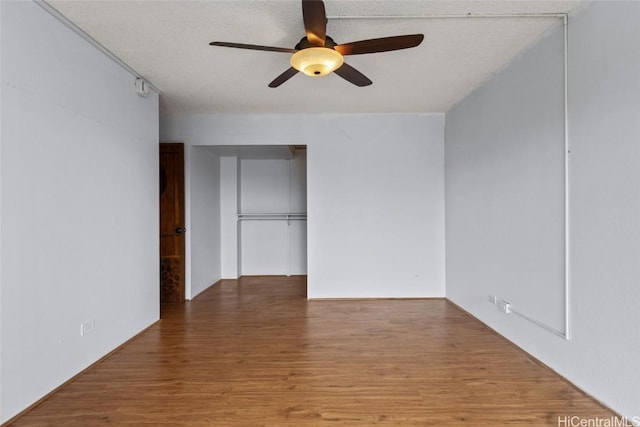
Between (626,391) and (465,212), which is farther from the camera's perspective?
(465,212)

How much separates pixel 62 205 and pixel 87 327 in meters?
0.94

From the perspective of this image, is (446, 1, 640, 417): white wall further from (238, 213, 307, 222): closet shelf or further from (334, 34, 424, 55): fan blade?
(238, 213, 307, 222): closet shelf

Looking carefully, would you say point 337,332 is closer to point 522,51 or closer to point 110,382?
point 110,382

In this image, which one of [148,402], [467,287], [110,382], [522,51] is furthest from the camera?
[467,287]

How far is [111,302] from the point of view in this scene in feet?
8.63

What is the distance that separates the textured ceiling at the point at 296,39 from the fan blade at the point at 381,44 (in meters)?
0.24

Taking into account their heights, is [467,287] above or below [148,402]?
above

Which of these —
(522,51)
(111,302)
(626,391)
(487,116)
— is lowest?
(626,391)

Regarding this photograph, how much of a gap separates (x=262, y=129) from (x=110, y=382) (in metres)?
3.20

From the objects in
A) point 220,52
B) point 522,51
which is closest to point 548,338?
point 522,51

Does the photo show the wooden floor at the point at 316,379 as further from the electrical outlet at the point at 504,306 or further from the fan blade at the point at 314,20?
the fan blade at the point at 314,20

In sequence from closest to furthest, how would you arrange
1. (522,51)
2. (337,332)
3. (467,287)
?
(522,51) → (337,332) → (467,287)

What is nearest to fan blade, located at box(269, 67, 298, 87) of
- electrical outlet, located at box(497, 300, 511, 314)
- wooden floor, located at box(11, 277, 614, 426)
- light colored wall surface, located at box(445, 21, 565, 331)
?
light colored wall surface, located at box(445, 21, 565, 331)

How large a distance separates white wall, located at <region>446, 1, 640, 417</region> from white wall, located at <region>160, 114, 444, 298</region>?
142 cm
